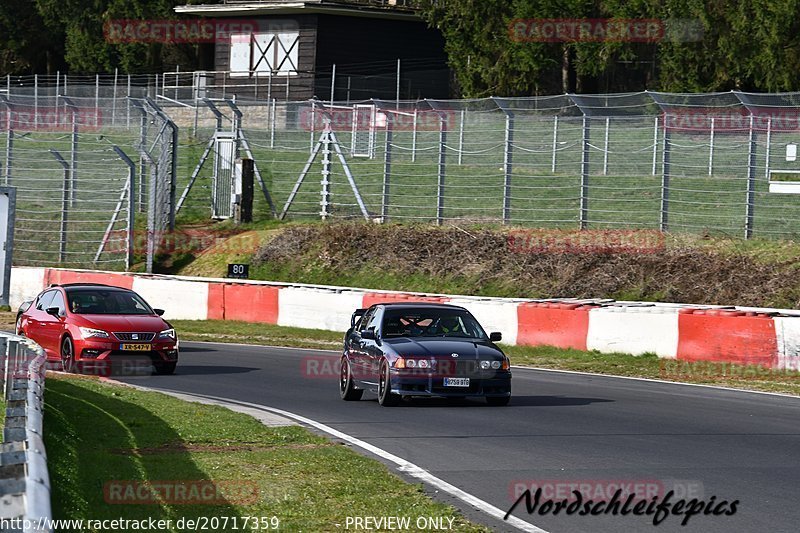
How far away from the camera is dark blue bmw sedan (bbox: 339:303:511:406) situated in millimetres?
17172

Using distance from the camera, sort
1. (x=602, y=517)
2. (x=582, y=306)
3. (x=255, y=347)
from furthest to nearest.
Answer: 1. (x=255, y=347)
2. (x=582, y=306)
3. (x=602, y=517)

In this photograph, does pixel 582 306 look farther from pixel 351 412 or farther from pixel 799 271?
pixel 351 412

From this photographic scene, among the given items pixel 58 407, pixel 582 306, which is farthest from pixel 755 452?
pixel 582 306

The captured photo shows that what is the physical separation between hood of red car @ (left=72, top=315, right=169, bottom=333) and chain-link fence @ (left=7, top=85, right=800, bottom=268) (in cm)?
1213

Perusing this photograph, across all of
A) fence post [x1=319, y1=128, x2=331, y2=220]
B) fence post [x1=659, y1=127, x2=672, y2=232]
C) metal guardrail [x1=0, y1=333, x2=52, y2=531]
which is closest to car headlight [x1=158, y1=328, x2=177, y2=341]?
metal guardrail [x1=0, y1=333, x2=52, y2=531]

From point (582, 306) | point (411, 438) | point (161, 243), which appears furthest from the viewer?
point (161, 243)

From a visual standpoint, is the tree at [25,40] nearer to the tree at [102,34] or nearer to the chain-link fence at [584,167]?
the tree at [102,34]

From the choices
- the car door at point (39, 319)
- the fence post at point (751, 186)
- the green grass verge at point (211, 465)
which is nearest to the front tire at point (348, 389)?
the green grass verge at point (211, 465)

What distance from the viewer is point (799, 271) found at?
2662 centimetres

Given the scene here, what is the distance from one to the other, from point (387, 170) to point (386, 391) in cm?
1903

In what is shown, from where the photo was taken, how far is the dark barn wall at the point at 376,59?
58625 millimetres

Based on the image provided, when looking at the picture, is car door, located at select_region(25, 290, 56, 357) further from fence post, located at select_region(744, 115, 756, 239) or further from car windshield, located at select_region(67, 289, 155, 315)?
fence post, located at select_region(744, 115, 756, 239)

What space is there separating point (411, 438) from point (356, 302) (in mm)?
14885

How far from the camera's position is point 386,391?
17.5 metres
